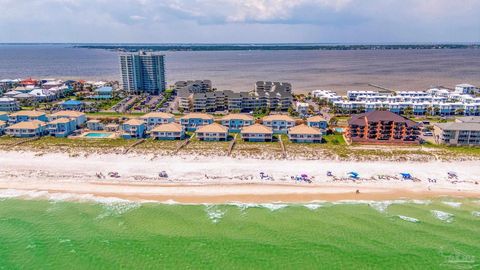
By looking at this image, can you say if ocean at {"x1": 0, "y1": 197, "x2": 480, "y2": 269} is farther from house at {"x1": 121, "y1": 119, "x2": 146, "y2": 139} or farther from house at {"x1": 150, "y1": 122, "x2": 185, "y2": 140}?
house at {"x1": 121, "y1": 119, "x2": 146, "y2": 139}

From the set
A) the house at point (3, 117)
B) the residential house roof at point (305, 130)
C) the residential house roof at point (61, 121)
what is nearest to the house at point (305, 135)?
the residential house roof at point (305, 130)

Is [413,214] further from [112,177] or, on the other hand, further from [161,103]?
[161,103]

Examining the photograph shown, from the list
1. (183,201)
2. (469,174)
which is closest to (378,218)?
(469,174)

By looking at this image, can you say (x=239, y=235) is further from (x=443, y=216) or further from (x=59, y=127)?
(x=59, y=127)

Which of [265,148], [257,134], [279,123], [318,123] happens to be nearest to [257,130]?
[257,134]

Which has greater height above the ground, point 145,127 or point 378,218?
point 145,127
